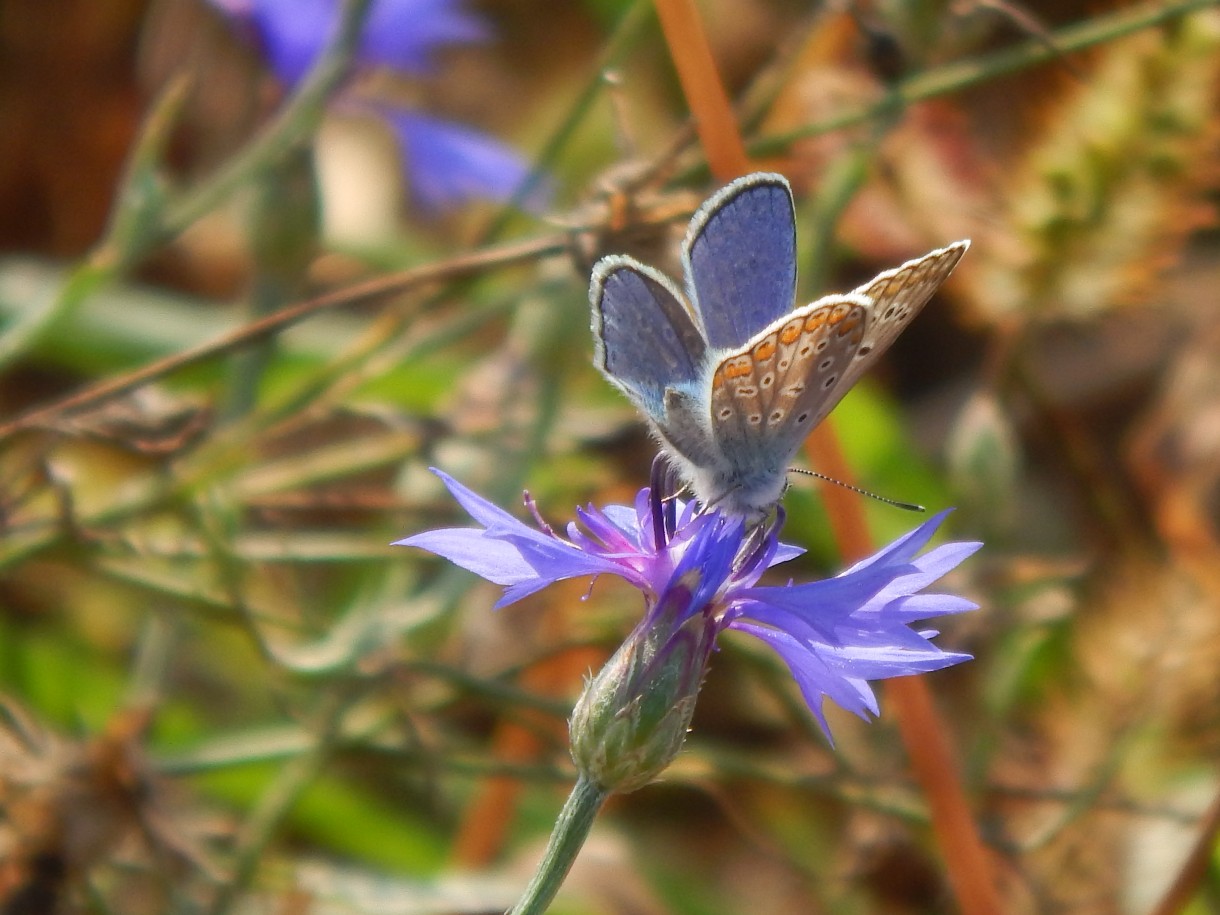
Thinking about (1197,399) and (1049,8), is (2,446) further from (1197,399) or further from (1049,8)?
(1049,8)

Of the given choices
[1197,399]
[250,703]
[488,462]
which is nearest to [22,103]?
[250,703]

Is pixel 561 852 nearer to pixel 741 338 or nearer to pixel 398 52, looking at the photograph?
pixel 741 338

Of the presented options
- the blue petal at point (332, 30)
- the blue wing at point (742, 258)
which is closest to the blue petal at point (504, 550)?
the blue wing at point (742, 258)

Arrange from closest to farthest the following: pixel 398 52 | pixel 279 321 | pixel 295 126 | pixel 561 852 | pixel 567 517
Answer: pixel 561 852
pixel 279 321
pixel 295 126
pixel 398 52
pixel 567 517

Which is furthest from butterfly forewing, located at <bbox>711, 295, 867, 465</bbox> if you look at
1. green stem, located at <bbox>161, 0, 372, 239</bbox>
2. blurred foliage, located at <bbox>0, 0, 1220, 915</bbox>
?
green stem, located at <bbox>161, 0, 372, 239</bbox>

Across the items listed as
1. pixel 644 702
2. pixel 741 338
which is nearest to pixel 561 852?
pixel 644 702

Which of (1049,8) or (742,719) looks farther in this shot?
(1049,8)

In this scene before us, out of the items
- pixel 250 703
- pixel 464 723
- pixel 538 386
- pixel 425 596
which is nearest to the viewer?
pixel 425 596
